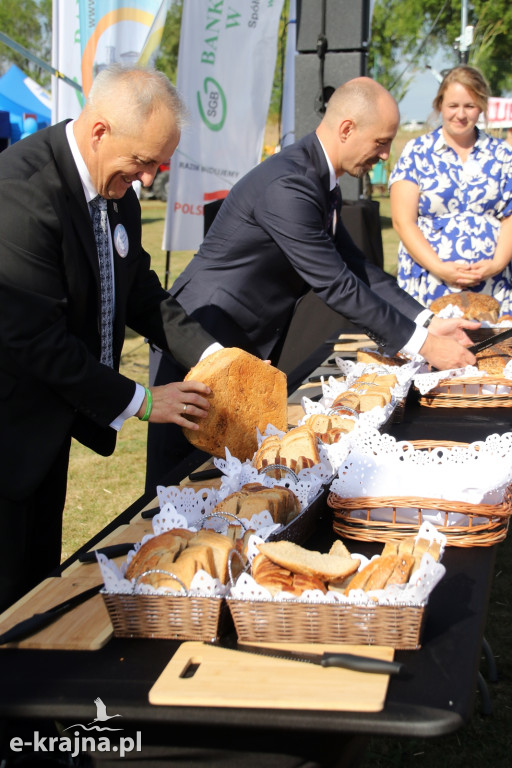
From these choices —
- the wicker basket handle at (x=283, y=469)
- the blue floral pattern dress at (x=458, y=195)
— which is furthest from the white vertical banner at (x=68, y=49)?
the wicker basket handle at (x=283, y=469)

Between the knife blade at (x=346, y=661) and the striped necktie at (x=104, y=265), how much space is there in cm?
104

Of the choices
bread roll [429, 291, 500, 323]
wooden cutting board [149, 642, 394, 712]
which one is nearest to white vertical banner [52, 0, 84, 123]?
bread roll [429, 291, 500, 323]

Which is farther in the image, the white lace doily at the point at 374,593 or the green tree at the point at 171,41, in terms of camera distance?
the green tree at the point at 171,41

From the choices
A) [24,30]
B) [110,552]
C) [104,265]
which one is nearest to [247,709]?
[110,552]

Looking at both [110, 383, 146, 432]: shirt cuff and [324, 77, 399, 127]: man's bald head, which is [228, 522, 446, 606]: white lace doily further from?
[324, 77, 399, 127]: man's bald head

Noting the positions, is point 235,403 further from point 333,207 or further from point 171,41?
point 171,41

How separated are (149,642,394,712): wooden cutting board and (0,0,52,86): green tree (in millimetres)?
33243

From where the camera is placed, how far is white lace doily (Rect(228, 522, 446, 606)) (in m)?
1.17

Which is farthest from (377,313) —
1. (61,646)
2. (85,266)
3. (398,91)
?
(398,91)

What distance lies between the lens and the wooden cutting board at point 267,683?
3.46ft

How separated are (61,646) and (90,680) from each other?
124 millimetres

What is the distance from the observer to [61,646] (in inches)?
49.3

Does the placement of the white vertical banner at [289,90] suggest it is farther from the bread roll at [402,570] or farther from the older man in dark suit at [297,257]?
the bread roll at [402,570]

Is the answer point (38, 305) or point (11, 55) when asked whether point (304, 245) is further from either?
point (11, 55)
